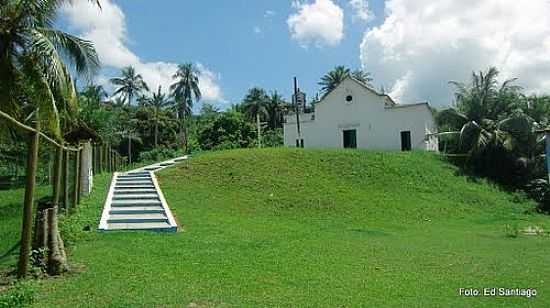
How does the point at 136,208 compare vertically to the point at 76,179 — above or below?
below

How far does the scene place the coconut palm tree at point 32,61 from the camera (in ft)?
32.8

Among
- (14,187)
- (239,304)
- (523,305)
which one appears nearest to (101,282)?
(239,304)

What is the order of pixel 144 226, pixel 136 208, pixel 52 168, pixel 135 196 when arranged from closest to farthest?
pixel 144 226 < pixel 136 208 < pixel 52 168 < pixel 135 196

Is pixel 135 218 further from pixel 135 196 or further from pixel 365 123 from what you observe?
pixel 365 123

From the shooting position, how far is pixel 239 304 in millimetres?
4629

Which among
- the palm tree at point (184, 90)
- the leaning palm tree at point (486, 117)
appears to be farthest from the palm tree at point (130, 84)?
the leaning palm tree at point (486, 117)

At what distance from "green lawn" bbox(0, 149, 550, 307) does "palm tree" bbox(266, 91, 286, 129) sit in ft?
136

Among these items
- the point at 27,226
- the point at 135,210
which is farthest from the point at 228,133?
the point at 27,226

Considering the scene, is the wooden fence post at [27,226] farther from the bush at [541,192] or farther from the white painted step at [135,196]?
the bush at [541,192]

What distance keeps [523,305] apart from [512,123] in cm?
2263

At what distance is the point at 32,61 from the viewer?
10312mm

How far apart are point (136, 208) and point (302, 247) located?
525cm

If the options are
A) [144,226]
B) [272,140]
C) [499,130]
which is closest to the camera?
[144,226]

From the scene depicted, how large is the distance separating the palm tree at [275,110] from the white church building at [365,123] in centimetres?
2728
